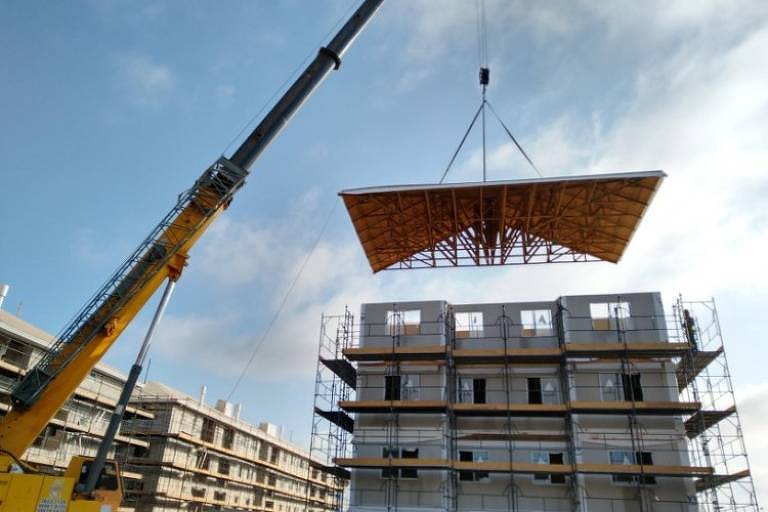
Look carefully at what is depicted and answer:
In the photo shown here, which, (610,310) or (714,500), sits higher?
(610,310)

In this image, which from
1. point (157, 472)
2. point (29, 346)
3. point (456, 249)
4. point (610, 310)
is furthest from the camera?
point (157, 472)

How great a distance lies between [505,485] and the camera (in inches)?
1051

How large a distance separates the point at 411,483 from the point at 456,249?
40.7 feet

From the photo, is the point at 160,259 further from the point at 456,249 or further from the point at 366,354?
the point at 456,249

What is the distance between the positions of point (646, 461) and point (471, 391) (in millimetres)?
8452

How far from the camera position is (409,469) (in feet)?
88.9

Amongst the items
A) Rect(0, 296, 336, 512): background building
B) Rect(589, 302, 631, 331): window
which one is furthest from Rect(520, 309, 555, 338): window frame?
Rect(0, 296, 336, 512): background building

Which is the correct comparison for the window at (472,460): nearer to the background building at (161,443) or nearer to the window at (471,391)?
the window at (471,391)

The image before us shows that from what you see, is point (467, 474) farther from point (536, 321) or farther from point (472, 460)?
point (536, 321)

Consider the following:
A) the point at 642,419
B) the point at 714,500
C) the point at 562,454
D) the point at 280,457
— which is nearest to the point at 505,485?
the point at 562,454

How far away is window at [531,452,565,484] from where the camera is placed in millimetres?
26594

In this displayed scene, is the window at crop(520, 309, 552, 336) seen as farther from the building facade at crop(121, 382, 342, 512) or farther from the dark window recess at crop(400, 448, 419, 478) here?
the building facade at crop(121, 382, 342, 512)

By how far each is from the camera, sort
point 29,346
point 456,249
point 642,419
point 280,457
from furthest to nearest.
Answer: point 280,457, point 29,346, point 456,249, point 642,419

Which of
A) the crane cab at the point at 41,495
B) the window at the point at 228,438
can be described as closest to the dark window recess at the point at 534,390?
the crane cab at the point at 41,495
